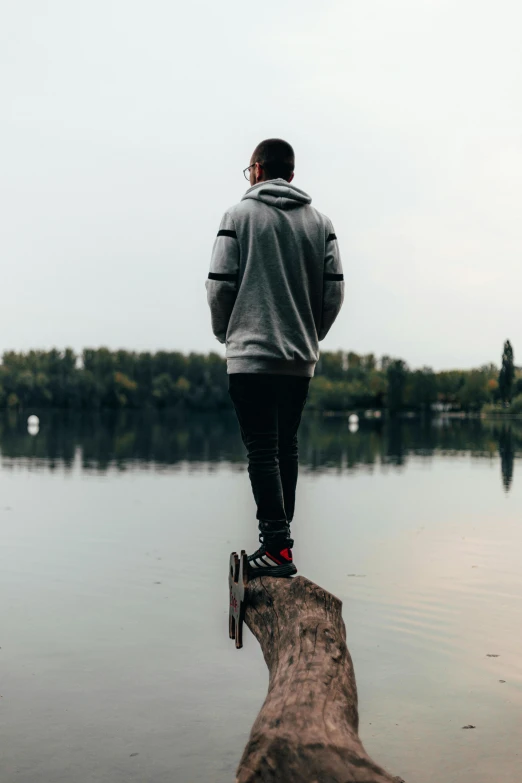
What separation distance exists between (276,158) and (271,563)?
2.29m

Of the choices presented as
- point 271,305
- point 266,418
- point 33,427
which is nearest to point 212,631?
point 266,418

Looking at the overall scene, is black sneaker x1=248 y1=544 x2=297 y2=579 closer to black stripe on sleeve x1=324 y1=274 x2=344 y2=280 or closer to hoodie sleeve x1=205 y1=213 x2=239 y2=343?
hoodie sleeve x1=205 y1=213 x2=239 y2=343

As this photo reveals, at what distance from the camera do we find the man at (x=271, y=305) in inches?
191

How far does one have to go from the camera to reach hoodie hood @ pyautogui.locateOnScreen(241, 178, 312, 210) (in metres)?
4.91

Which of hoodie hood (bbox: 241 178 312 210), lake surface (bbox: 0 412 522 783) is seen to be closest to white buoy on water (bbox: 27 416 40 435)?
lake surface (bbox: 0 412 522 783)

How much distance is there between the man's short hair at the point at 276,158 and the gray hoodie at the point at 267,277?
19 cm

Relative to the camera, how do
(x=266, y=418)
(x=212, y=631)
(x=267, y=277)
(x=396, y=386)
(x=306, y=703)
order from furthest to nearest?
1. (x=396, y=386)
2. (x=212, y=631)
3. (x=266, y=418)
4. (x=267, y=277)
5. (x=306, y=703)

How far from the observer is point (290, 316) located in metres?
4.91

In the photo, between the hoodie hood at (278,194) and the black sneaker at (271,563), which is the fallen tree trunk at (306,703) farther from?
the hoodie hood at (278,194)

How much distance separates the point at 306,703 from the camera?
333 centimetres

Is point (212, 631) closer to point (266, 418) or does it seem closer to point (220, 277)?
point (266, 418)

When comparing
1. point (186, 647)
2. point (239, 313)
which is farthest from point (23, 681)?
point (239, 313)

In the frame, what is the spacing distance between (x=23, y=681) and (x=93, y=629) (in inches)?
83.0

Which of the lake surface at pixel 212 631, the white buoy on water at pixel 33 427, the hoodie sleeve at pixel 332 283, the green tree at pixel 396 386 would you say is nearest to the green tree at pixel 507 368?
the green tree at pixel 396 386
